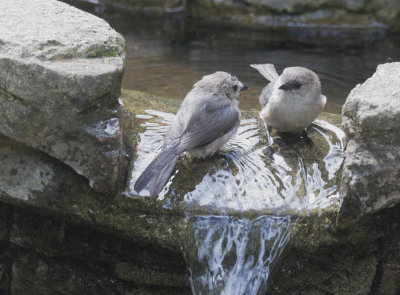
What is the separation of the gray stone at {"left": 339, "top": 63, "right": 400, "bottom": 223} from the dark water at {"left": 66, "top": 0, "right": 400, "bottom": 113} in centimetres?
247

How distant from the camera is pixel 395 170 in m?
3.37

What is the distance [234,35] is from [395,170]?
5.63m

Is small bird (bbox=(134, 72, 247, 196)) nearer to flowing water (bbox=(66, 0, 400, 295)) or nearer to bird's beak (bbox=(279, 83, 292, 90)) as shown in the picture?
flowing water (bbox=(66, 0, 400, 295))

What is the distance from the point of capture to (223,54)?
779cm

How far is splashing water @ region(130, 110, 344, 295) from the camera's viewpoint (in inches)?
144

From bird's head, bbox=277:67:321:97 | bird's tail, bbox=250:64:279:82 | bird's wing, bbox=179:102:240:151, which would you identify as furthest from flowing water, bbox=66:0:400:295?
bird's tail, bbox=250:64:279:82

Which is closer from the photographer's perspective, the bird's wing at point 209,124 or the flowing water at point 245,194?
the flowing water at point 245,194

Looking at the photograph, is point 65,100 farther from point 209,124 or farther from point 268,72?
point 268,72

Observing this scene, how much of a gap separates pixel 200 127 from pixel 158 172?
57cm

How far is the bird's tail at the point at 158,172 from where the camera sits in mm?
3561

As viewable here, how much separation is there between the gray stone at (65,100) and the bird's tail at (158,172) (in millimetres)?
184

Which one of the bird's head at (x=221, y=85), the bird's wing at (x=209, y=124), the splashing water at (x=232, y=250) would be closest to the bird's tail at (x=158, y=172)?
the bird's wing at (x=209, y=124)

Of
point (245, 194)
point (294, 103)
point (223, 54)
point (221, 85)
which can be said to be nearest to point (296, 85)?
point (294, 103)

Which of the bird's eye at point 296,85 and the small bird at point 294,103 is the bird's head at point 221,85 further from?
the bird's eye at point 296,85
